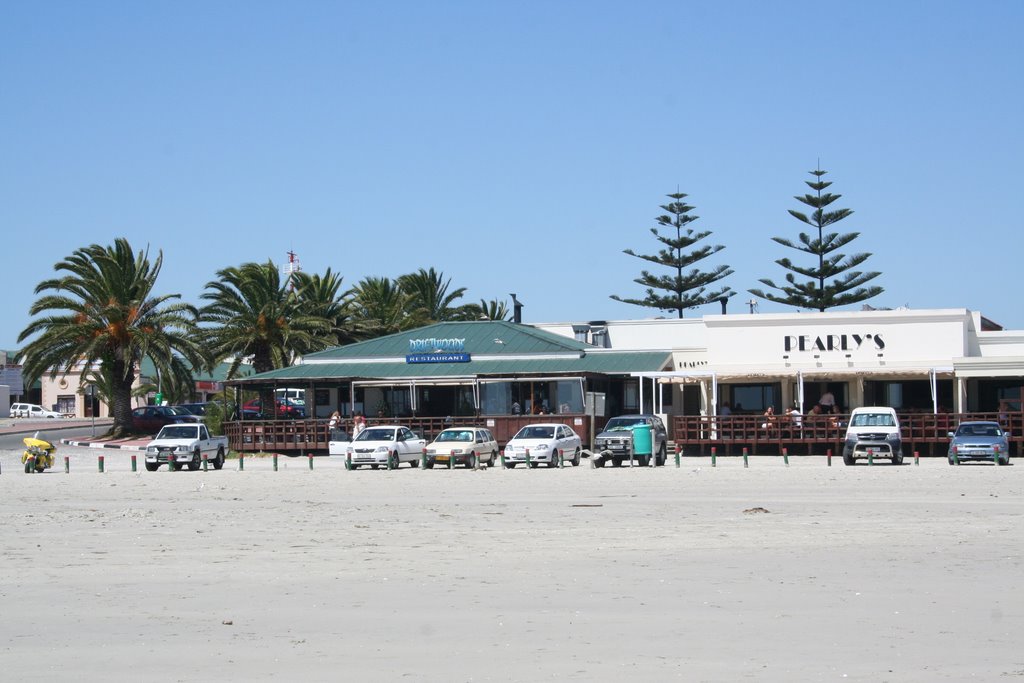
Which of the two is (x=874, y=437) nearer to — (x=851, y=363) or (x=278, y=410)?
(x=851, y=363)

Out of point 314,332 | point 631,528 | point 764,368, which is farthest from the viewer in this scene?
point 314,332

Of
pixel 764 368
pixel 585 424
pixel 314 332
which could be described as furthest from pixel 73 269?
pixel 764 368

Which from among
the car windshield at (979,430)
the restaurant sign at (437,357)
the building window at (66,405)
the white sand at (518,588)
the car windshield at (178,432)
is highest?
the restaurant sign at (437,357)

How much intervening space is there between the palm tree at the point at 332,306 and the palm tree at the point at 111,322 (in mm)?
8822

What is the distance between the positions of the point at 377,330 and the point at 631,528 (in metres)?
52.6

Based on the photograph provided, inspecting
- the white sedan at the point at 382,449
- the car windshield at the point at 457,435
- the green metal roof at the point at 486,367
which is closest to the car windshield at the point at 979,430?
the car windshield at the point at 457,435

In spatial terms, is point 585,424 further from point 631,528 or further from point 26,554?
point 26,554

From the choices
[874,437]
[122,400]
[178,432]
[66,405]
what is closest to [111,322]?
[122,400]

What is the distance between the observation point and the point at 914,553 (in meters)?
16.0

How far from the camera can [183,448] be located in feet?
127

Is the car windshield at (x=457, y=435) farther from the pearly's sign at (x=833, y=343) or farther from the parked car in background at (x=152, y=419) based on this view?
the parked car in background at (x=152, y=419)

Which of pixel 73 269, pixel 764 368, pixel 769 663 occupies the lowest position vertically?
pixel 769 663

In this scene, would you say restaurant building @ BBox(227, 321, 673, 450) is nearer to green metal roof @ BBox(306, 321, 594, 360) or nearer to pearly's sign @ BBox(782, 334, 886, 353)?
green metal roof @ BBox(306, 321, 594, 360)

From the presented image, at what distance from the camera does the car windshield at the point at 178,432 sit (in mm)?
39469
